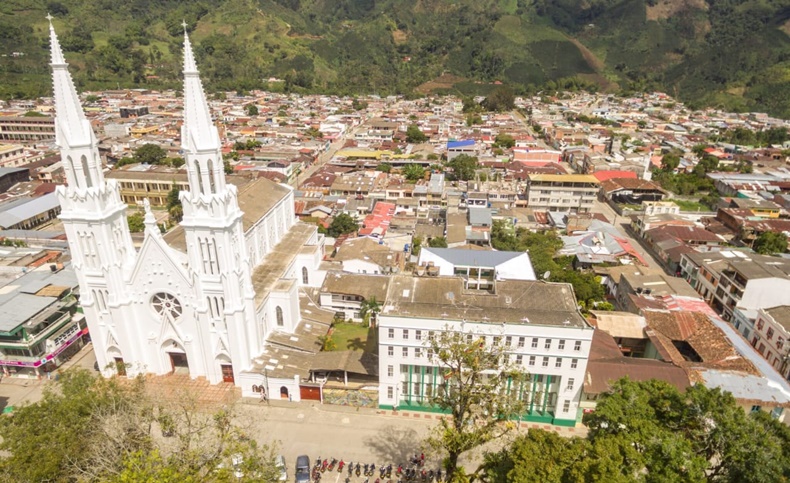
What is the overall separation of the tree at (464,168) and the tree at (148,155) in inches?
2124

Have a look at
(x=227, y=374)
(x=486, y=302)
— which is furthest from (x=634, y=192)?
(x=227, y=374)

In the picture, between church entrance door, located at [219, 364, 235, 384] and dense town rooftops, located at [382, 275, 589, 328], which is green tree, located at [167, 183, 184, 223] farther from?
dense town rooftops, located at [382, 275, 589, 328]

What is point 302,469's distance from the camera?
25422 millimetres

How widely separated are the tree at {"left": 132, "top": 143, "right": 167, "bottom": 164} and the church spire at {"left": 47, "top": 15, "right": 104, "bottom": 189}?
65448mm

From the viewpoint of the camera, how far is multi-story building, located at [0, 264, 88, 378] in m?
31.1

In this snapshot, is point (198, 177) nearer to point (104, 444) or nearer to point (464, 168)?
point (104, 444)

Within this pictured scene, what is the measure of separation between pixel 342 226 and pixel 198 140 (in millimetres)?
30475

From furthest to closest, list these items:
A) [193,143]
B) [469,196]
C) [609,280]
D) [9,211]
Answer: [469,196], [9,211], [609,280], [193,143]

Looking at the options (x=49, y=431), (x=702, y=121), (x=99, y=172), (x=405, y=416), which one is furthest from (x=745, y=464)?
(x=702, y=121)

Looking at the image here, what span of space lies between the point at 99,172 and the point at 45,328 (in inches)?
501

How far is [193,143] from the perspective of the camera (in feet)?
84.3

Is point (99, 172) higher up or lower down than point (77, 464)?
higher up

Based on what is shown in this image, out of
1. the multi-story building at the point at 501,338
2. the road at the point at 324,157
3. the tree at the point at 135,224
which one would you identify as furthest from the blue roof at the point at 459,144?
the multi-story building at the point at 501,338

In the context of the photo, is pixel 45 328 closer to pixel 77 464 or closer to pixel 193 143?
pixel 77 464
